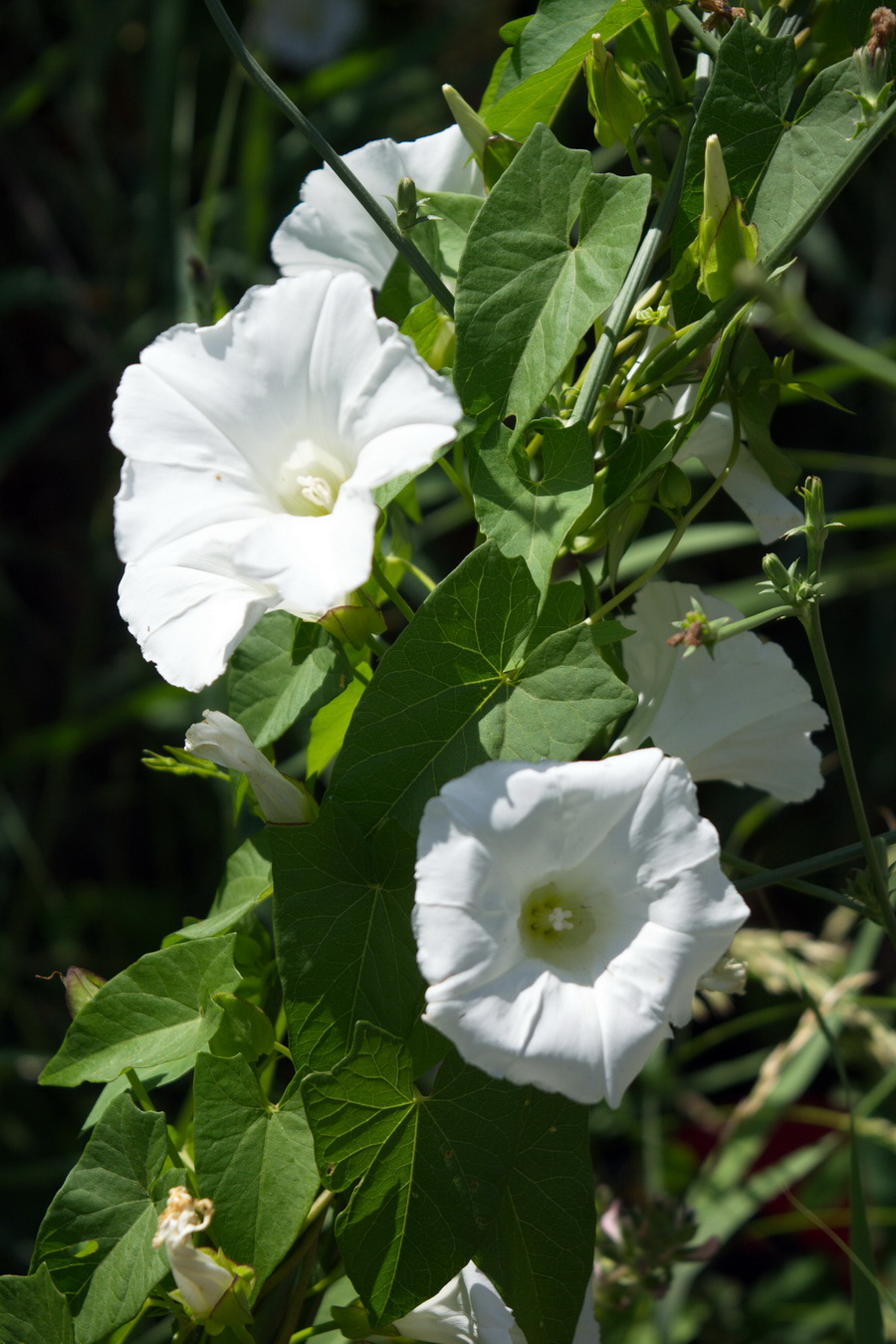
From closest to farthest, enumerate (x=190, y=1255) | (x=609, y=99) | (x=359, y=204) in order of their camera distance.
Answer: (x=190, y=1255), (x=609, y=99), (x=359, y=204)

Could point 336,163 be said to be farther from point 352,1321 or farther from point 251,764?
point 352,1321

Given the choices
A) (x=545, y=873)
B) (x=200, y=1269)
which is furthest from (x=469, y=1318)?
(x=545, y=873)

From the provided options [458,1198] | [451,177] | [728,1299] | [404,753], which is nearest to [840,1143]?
[728,1299]

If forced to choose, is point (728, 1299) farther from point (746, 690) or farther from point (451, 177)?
point (451, 177)

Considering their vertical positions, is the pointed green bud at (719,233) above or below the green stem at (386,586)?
above

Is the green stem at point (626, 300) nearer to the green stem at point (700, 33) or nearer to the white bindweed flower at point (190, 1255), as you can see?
the green stem at point (700, 33)

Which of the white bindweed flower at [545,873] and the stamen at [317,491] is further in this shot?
the stamen at [317,491]

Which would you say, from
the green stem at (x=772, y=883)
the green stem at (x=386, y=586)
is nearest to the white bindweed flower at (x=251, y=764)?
the green stem at (x=386, y=586)

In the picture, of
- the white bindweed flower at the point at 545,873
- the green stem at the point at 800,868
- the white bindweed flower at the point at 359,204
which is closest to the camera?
the white bindweed flower at the point at 545,873
